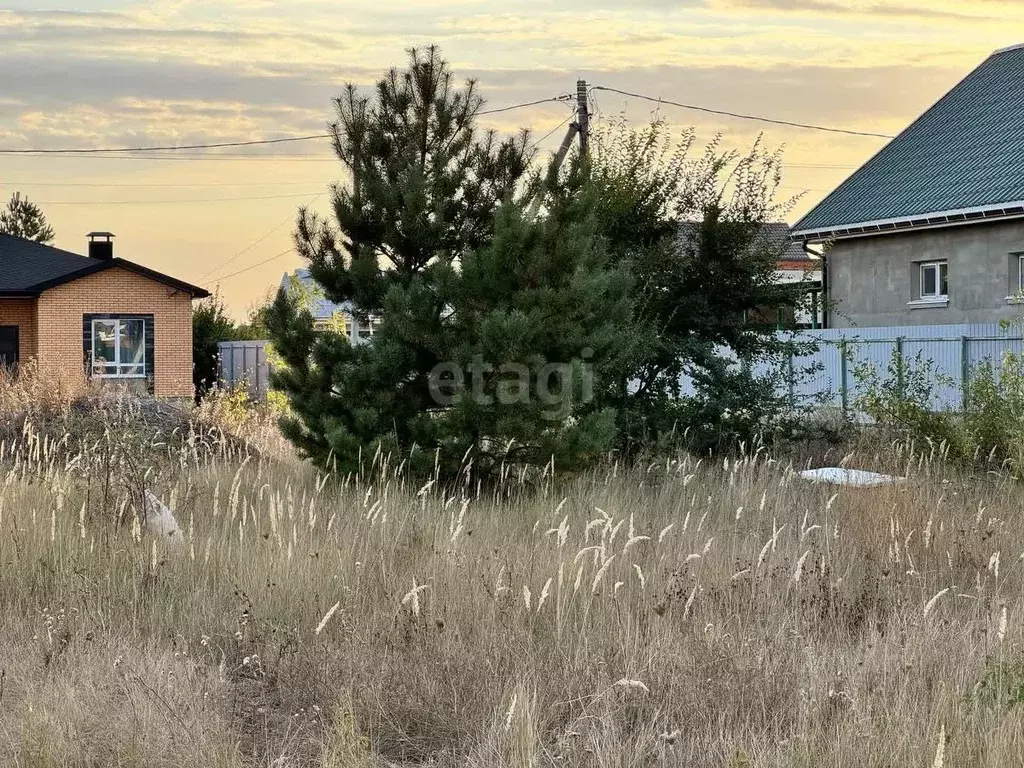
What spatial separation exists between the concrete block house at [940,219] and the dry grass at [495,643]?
18.5 m

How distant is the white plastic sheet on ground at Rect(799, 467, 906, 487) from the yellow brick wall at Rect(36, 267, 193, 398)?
99.8 ft

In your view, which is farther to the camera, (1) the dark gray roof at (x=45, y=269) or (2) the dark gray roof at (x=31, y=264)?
(2) the dark gray roof at (x=31, y=264)

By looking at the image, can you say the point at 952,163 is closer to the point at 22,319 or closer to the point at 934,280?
the point at 934,280

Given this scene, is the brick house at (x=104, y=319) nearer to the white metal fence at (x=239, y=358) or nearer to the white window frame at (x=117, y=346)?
the white window frame at (x=117, y=346)

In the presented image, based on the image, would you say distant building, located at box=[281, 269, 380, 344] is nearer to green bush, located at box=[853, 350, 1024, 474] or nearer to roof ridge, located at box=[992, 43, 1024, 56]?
green bush, located at box=[853, 350, 1024, 474]

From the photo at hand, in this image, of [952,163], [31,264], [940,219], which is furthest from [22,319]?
[952,163]

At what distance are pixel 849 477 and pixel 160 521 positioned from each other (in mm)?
5847

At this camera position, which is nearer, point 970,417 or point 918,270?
point 970,417

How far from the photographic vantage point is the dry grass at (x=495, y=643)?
4723 millimetres

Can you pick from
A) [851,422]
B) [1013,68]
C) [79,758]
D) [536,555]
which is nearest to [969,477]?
[851,422]

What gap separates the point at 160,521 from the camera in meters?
8.53

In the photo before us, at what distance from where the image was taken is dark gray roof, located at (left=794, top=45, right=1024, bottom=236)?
27.1 m

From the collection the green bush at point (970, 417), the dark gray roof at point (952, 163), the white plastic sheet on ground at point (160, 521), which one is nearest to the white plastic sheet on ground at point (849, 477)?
the green bush at point (970, 417)

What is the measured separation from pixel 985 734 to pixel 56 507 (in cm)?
622
